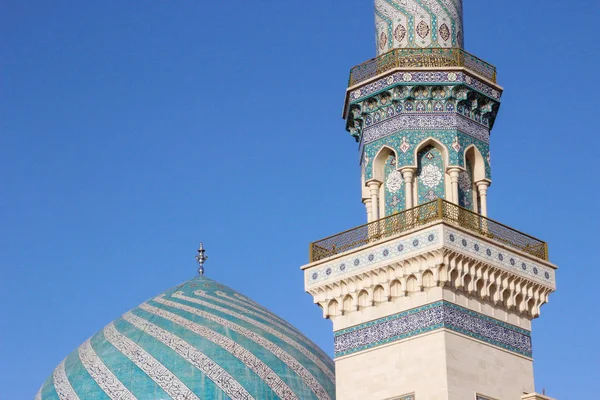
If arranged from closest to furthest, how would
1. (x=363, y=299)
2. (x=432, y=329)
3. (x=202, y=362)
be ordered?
(x=432, y=329), (x=363, y=299), (x=202, y=362)

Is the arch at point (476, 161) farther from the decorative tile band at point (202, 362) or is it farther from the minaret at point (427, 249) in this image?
the decorative tile band at point (202, 362)

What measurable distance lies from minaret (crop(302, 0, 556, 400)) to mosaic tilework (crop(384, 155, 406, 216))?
0.01 metres

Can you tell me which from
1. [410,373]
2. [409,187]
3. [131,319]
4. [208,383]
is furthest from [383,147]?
[131,319]

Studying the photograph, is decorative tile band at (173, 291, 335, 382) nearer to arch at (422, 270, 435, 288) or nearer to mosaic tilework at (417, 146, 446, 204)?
mosaic tilework at (417, 146, 446, 204)

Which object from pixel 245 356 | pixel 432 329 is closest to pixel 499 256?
pixel 432 329

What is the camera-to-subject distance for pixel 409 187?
14.9 m

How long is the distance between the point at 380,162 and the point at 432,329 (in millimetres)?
2185

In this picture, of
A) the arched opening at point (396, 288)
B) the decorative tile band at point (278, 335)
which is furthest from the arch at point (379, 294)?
the decorative tile band at point (278, 335)

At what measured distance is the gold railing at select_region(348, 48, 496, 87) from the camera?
15305mm

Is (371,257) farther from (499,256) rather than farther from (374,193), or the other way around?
(499,256)

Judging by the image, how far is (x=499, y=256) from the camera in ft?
47.8

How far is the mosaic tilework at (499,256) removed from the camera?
1416 centimetres

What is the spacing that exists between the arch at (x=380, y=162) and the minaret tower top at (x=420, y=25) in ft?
3.92

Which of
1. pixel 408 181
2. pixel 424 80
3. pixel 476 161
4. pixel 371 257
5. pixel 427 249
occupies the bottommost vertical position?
pixel 427 249
